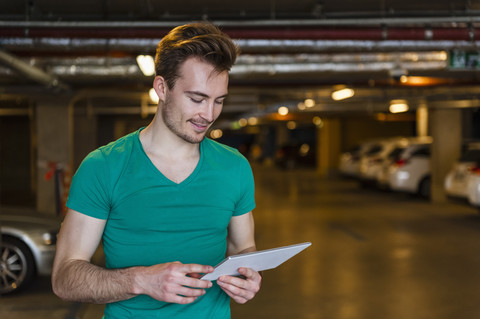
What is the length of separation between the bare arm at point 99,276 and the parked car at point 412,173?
16.6 meters

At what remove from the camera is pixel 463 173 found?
43.5 feet

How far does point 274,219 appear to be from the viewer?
1328 centimetres

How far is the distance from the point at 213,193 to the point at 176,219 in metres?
0.16

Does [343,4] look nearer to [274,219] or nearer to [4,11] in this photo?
[4,11]

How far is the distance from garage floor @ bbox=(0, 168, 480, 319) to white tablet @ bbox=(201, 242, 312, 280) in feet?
13.5

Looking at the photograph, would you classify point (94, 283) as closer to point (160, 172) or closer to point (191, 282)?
point (191, 282)

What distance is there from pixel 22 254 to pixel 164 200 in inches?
220

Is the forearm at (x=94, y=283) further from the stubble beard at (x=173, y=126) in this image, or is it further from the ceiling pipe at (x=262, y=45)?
the ceiling pipe at (x=262, y=45)

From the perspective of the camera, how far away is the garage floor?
6.14m

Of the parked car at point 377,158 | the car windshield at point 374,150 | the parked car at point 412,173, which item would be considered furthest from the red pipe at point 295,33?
the car windshield at point 374,150

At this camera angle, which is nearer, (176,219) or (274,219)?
(176,219)

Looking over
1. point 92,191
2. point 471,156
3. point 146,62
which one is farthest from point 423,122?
point 92,191

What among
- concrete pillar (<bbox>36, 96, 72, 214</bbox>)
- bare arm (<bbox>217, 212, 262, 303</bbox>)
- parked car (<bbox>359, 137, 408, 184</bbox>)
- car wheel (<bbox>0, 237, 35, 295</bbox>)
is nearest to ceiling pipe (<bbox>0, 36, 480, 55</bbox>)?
car wheel (<bbox>0, 237, 35, 295</bbox>)

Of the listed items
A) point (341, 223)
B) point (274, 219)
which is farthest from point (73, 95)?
point (341, 223)
